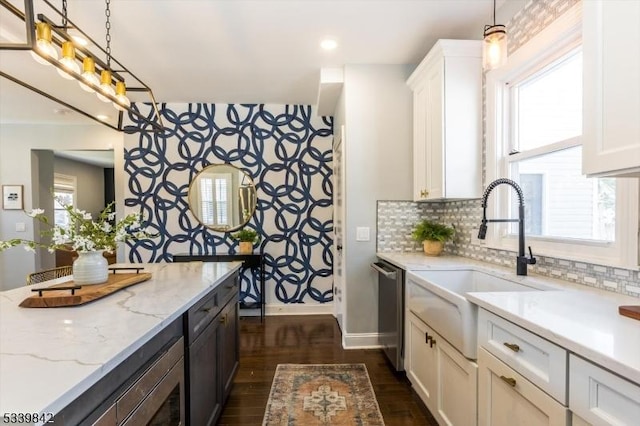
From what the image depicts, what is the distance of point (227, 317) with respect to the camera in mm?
2064

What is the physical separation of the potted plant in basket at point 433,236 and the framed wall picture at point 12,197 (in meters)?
5.72

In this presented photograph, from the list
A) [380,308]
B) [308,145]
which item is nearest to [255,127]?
[308,145]

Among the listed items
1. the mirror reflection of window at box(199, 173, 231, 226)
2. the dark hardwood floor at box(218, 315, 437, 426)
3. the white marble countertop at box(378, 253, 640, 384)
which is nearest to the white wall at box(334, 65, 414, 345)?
the dark hardwood floor at box(218, 315, 437, 426)

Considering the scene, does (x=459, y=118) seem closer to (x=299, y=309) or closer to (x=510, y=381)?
(x=510, y=381)

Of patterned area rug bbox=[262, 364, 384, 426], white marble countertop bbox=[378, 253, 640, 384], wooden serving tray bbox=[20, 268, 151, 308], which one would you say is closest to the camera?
white marble countertop bbox=[378, 253, 640, 384]

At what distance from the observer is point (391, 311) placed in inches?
100

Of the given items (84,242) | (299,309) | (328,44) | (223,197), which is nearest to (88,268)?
(84,242)

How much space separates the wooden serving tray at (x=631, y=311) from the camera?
103cm

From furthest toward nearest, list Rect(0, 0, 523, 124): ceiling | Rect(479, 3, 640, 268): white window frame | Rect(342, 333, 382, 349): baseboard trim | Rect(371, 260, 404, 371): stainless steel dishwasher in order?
Rect(342, 333, 382, 349): baseboard trim, Rect(371, 260, 404, 371): stainless steel dishwasher, Rect(0, 0, 523, 124): ceiling, Rect(479, 3, 640, 268): white window frame

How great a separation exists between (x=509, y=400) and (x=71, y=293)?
1.74m

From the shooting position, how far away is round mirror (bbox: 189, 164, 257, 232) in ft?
14.0

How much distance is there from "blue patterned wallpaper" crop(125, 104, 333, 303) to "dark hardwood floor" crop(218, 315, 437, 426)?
Answer: 23.2 inches

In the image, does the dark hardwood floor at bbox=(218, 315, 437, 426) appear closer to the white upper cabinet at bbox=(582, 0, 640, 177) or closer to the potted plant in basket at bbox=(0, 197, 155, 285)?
the potted plant in basket at bbox=(0, 197, 155, 285)

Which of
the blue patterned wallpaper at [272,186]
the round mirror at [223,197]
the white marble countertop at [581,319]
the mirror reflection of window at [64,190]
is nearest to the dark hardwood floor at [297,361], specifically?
the blue patterned wallpaper at [272,186]
